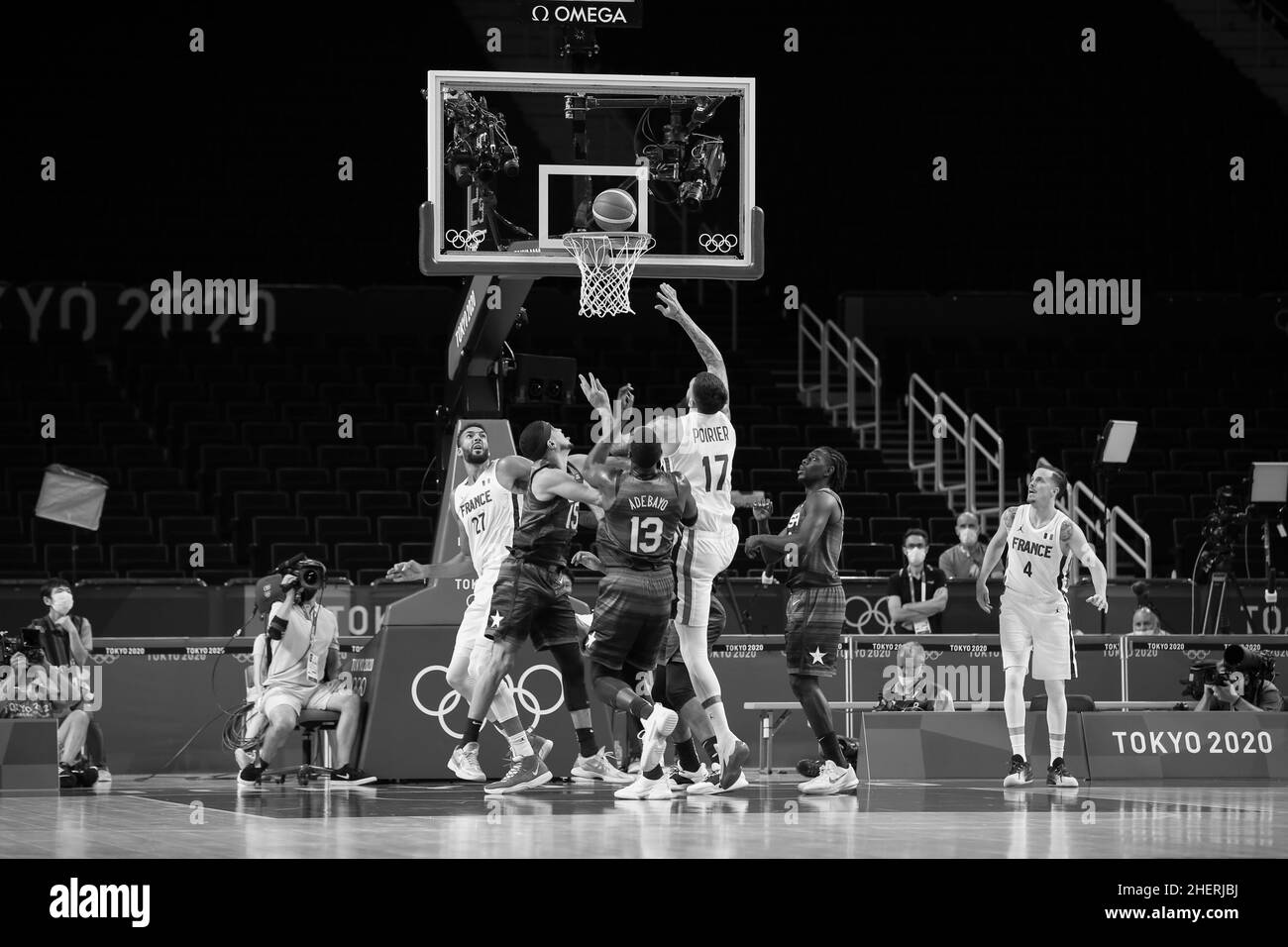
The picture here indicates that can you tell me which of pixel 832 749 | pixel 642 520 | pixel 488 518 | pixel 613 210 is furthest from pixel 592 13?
pixel 832 749

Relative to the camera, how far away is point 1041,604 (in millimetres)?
12508

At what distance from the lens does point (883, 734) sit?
525 inches

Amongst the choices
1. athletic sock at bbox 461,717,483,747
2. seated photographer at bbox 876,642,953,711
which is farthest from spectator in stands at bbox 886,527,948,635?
athletic sock at bbox 461,717,483,747

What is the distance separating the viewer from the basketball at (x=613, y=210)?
43.1ft

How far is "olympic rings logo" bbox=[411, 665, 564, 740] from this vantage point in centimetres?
1300

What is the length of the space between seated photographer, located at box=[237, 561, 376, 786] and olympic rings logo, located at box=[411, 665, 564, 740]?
19.5 inches

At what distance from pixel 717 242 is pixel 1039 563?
340 centimetres

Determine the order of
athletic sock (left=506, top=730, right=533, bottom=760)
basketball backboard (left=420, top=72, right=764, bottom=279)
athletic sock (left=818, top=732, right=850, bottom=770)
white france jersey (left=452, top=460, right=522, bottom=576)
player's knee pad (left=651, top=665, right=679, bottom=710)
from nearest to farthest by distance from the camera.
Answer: athletic sock (left=506, top=730, right=533, bottom=760)
athletic sock (left=818, top=732, right=850, bottom=770)
player's knee pad (left=651, top=665, right=679, bottom=710)
white france jersey (left=452, top=460, right=522, bottom=576)
basketball backboard (left=420, top=72, right=764, bottom=279)

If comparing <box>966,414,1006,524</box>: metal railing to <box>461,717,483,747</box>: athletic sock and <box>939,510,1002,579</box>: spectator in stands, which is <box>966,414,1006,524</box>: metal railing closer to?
<box>939,510,1002,579</box>: spectator in stands

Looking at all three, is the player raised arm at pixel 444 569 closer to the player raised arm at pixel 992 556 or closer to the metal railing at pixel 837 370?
the player raised arm at pixel 992 556

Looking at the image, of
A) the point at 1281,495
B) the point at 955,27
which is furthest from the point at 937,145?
the point at 1281,495

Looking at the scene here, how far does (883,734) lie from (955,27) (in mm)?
19522
